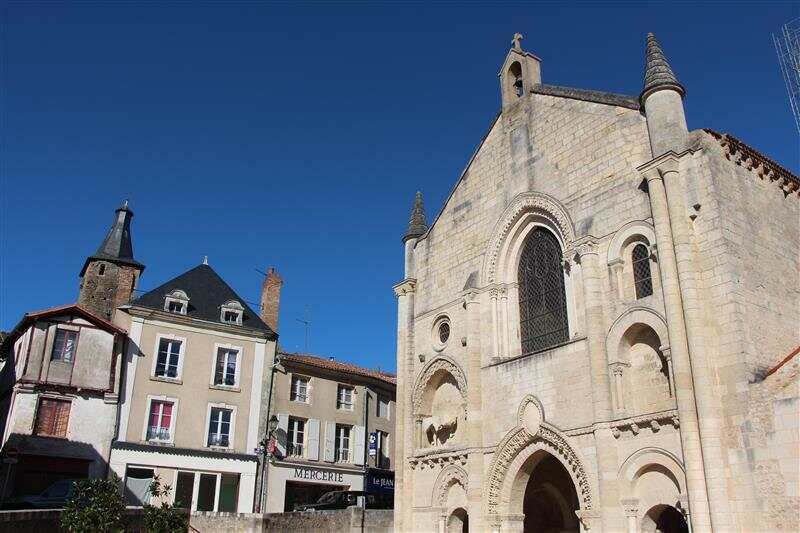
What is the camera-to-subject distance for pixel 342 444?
3148 centimetres

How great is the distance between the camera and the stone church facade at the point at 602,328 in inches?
497

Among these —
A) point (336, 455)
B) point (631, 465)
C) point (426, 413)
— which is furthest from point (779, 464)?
point (336, 455)

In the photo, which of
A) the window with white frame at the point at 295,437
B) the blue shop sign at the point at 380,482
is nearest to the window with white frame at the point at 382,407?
the blue shop sign at the point at 380,482

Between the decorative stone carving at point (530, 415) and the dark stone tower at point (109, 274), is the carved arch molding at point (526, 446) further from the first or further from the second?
the dark stone tower at point (109, 274)

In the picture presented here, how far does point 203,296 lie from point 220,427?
6.34 m

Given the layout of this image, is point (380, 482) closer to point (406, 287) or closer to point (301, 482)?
point (301, 482)

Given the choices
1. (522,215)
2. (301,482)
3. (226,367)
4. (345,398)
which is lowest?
(301,482)

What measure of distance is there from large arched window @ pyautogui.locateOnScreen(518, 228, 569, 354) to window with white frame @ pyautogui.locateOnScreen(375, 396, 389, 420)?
53.7 feet

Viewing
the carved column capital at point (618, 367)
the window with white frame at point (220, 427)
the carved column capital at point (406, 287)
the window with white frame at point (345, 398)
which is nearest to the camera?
the carved column capital at point (618, 367)

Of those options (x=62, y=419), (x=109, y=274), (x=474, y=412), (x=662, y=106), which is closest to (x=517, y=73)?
(x=662, y=106)

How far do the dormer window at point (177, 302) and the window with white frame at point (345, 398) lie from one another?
26.1 feet

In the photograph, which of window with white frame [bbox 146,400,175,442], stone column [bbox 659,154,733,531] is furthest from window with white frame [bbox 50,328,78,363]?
stone column [bbox 659,154,733,531]

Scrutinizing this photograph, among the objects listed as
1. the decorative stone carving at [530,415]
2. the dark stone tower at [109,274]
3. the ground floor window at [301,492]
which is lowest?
the ground floor window at [301,492]

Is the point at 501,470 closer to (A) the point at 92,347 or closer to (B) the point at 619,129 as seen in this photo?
(B) the point at 619,129
